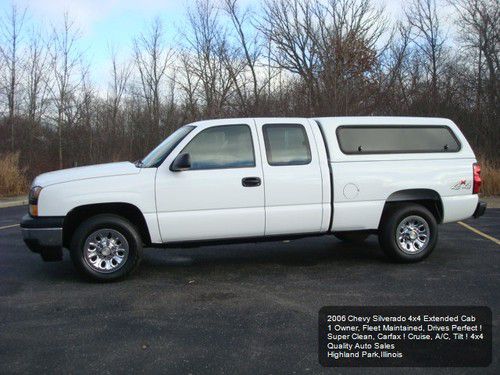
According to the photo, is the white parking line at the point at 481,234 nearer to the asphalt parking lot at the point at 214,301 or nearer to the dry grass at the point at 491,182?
the asphalt parking lot at the point at 214,301

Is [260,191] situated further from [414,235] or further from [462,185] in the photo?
[462,185]

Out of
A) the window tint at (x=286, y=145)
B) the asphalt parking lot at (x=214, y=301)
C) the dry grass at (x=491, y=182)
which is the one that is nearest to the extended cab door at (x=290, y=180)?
the window tint at (x=286, y=145)

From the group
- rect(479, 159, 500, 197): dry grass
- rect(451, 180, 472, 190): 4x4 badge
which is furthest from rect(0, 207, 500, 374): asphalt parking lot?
rect(479, 159, 500, 197): dry grass

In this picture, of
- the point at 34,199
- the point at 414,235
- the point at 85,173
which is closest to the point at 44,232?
the point at 34,199

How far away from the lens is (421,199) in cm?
665

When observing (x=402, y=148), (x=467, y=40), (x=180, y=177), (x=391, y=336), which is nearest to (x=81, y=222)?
(x=180, y=177)

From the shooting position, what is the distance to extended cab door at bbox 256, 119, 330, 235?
237 inches

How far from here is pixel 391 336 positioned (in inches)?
160

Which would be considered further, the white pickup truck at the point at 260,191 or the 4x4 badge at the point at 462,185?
the 4x4 badge at the point at 462,185

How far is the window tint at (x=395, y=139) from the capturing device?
21.2ft

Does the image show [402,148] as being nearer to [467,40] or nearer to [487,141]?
[487,141]

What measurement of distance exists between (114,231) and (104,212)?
28 cm

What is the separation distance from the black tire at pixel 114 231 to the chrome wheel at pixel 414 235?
11.2 ft

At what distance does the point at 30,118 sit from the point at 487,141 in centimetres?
2352
